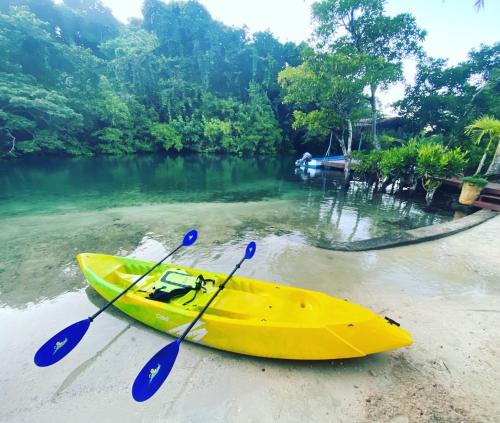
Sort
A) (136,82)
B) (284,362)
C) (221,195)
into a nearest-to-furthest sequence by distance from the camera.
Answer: (284,362) → (221,195) → (136,82)

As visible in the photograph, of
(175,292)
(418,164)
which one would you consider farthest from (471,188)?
(175,292)

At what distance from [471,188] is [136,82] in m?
34.9

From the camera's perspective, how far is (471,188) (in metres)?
10.2

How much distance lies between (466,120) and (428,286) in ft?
59.6

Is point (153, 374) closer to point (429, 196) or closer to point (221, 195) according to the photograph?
point (221, 195)

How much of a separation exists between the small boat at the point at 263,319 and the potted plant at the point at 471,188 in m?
10.6

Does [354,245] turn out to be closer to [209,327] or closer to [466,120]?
[209,327]

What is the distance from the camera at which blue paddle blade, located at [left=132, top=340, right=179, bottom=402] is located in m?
2.26

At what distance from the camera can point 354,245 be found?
6.41 metres

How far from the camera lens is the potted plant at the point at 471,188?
9.91 meters

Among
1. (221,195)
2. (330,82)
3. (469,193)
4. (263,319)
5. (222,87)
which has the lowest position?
(221,195)


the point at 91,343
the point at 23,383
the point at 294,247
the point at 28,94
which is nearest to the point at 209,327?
the point at 91,343

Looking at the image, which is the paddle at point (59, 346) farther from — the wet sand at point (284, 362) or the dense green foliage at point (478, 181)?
the dense green foliage at point (478, 181)

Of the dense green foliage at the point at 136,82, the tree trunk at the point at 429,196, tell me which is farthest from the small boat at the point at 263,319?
the dense green foliage at the point at 136,82
